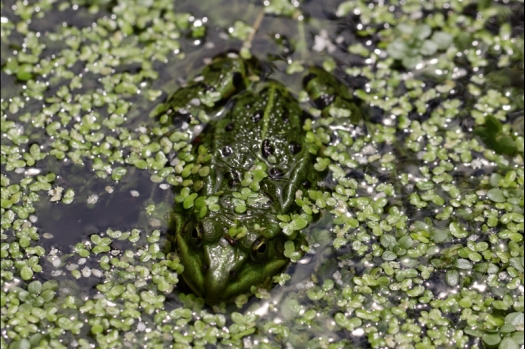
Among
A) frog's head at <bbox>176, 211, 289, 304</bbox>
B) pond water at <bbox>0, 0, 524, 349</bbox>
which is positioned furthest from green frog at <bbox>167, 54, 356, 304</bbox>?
pond water at <bbox>0, 0, 524, 349</bbox>

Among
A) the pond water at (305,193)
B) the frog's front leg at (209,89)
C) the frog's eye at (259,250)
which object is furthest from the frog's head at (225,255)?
the frog's front leg at (209,89)

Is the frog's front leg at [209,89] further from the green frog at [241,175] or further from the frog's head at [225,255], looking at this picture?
the frog's head at [225,255]

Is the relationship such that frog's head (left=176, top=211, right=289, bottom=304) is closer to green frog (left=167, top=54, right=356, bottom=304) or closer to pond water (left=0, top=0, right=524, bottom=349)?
green frog (left=167, top=54, right=356, bottom=304)

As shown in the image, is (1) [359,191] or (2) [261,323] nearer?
(2) [261,323]

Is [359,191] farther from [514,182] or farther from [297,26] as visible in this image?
[297,26]

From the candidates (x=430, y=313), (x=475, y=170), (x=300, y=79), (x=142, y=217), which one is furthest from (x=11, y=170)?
(x=475, y=170)

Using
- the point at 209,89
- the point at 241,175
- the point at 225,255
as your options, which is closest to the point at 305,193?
the point at 241,175

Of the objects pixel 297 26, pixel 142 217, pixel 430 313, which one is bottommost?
pixel 430 313
